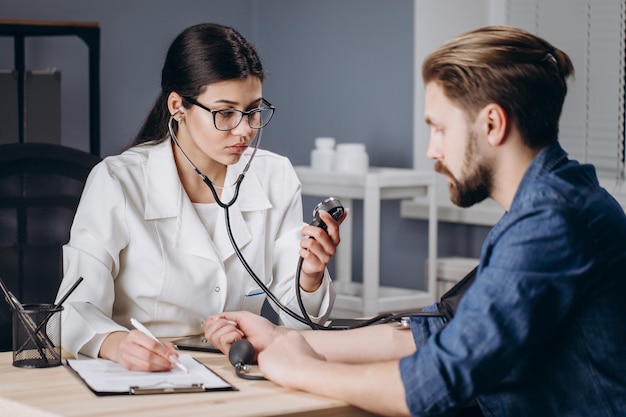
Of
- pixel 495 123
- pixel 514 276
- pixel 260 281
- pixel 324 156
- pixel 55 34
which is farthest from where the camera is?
pixel 324 156

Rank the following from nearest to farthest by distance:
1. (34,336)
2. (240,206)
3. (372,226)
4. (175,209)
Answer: (34,336), (175,209), (240,206), (372,226)

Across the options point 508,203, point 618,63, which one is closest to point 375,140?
point 618,63

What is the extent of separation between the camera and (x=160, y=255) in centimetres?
177

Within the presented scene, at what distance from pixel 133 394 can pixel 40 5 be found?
2783mm

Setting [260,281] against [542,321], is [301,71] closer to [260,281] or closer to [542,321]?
[260,281]

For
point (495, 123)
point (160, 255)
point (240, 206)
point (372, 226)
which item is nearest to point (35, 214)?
point (160, 255)

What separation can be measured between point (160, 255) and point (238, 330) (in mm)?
297

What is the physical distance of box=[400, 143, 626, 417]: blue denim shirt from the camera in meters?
1.19

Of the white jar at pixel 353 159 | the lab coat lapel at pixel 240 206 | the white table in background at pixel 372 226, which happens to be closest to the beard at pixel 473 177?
the lab coat lapel at pixel 240 206

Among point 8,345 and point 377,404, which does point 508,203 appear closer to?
point 377,404

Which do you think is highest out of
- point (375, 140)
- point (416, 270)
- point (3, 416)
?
point (375, 140)

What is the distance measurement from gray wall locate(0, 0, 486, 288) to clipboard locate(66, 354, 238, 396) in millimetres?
2169

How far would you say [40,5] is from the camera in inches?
146

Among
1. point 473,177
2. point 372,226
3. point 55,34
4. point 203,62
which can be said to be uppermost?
point 55,34
